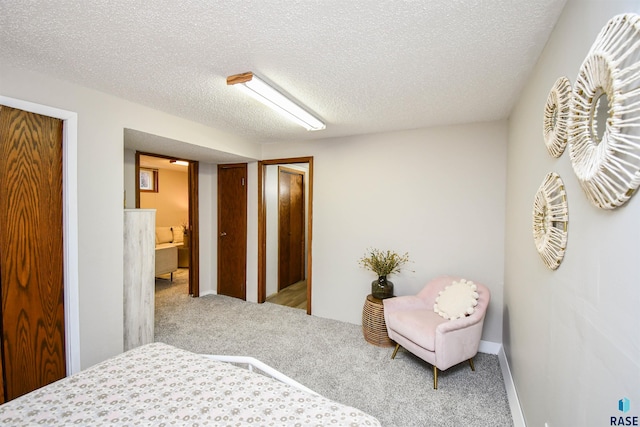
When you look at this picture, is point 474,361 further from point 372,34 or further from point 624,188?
point 372,34

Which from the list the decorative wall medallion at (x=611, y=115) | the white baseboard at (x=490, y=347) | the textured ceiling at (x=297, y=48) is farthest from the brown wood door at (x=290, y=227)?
the decorative wall medallion at (x=611, y=115)

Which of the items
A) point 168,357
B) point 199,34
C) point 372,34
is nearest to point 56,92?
point 199,34

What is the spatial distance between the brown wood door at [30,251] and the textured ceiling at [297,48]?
488 mm

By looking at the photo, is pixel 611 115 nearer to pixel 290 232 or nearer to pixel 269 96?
pixel 269 96

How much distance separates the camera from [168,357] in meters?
1.51

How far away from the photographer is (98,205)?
2215mm

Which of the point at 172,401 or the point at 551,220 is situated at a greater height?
the point at 551,220

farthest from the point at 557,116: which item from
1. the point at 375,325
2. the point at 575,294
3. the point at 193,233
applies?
the point at 193,233

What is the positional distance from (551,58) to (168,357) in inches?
99.4

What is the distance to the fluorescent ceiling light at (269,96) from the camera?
74.1 inches

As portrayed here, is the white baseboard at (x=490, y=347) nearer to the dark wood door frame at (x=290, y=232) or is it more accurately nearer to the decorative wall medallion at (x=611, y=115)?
the decorative wall medallion at (x=611, y=115)

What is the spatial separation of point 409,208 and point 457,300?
1097 millimetres

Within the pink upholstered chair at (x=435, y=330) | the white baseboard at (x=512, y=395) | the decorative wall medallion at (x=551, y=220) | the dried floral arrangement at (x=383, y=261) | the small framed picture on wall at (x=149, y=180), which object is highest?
the small framed picture on wall at (x=149, y=180)

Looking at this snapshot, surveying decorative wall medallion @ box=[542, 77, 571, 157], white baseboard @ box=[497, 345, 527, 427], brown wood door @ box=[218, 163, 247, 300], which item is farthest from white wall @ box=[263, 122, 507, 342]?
decorative wall medallion @ box=[542, 77, 571, 157]
